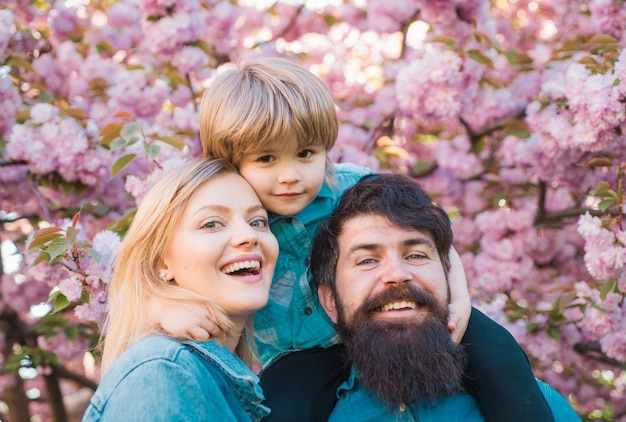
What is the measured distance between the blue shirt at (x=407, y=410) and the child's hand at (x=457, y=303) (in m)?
0.21

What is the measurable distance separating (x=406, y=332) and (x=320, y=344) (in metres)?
0.36

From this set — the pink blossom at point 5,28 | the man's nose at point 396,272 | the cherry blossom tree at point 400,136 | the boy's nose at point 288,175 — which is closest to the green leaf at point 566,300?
the cherry blossom tree at point 400,136

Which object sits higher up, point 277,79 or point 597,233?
point 277,79

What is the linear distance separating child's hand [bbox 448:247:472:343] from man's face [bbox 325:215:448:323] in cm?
5

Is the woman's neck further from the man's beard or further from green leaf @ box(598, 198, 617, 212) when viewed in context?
green leaf @ box(598, 198, 617, 212)

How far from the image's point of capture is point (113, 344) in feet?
7.32

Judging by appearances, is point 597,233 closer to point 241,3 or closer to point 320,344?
point 320,344

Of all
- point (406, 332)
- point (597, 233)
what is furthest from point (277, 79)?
point (597, 233)

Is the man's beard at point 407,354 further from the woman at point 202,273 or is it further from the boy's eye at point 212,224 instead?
the boy's eye at point 212,224

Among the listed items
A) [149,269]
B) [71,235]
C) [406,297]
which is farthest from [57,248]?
[406,297]

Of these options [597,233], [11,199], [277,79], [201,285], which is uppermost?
[277,79]

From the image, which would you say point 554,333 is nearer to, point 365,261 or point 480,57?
point 480,57

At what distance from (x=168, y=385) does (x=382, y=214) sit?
42.2 inches

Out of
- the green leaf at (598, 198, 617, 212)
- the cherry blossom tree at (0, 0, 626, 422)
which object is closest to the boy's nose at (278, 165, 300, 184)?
the cherry blossom tree at (0, 0, 626, 422)
